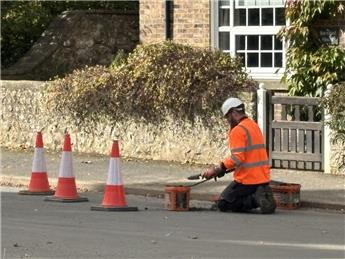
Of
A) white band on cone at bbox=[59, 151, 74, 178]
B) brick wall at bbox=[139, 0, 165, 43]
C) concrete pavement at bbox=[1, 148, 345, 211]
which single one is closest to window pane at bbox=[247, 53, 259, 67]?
brick wall at bbox=[139, 0, 165, 43]

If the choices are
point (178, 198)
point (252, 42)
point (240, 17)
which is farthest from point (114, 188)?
point (240, 17)

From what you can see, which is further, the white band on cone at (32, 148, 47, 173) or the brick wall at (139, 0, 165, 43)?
the brick wall at (139, 0, 165, 43)

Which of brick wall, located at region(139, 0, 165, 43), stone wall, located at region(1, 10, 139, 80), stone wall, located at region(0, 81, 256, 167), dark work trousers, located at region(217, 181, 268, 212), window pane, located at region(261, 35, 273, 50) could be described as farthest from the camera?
stone wall, located at region(1, 10, 139, 80)

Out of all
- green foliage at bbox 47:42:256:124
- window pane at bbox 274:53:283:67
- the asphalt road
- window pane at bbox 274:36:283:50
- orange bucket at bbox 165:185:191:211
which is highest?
window pane at bbox 274:36:283:50

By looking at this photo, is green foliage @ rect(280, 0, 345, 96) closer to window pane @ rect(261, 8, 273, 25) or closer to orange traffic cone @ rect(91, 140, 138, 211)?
window pane @ rect(261, 8, 273, 25)

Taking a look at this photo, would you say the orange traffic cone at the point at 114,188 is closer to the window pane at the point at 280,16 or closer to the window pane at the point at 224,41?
the window pane at the point at 280,16

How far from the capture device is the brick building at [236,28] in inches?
789

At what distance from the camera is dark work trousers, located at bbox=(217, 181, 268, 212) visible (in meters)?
12.9

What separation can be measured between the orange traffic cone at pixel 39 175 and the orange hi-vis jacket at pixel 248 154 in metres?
2.86

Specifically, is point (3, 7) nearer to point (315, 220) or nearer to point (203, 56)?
point (203, 56)

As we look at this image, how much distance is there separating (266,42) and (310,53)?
1.65 metres

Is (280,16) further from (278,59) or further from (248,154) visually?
(248,154)

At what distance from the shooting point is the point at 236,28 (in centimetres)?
2045

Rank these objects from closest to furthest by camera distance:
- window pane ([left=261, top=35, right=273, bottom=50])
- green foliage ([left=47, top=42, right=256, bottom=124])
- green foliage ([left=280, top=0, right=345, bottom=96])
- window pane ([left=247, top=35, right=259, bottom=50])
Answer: green foliage ([left=47, top=42, right=256, bottom=124]), green foliage ([left=280, top=0, right=345, bottom=96]), window pane ([left=261, top=35, right=273, bottom=50]), window pane ([left=247, top=35, right=259, bottom=50])
